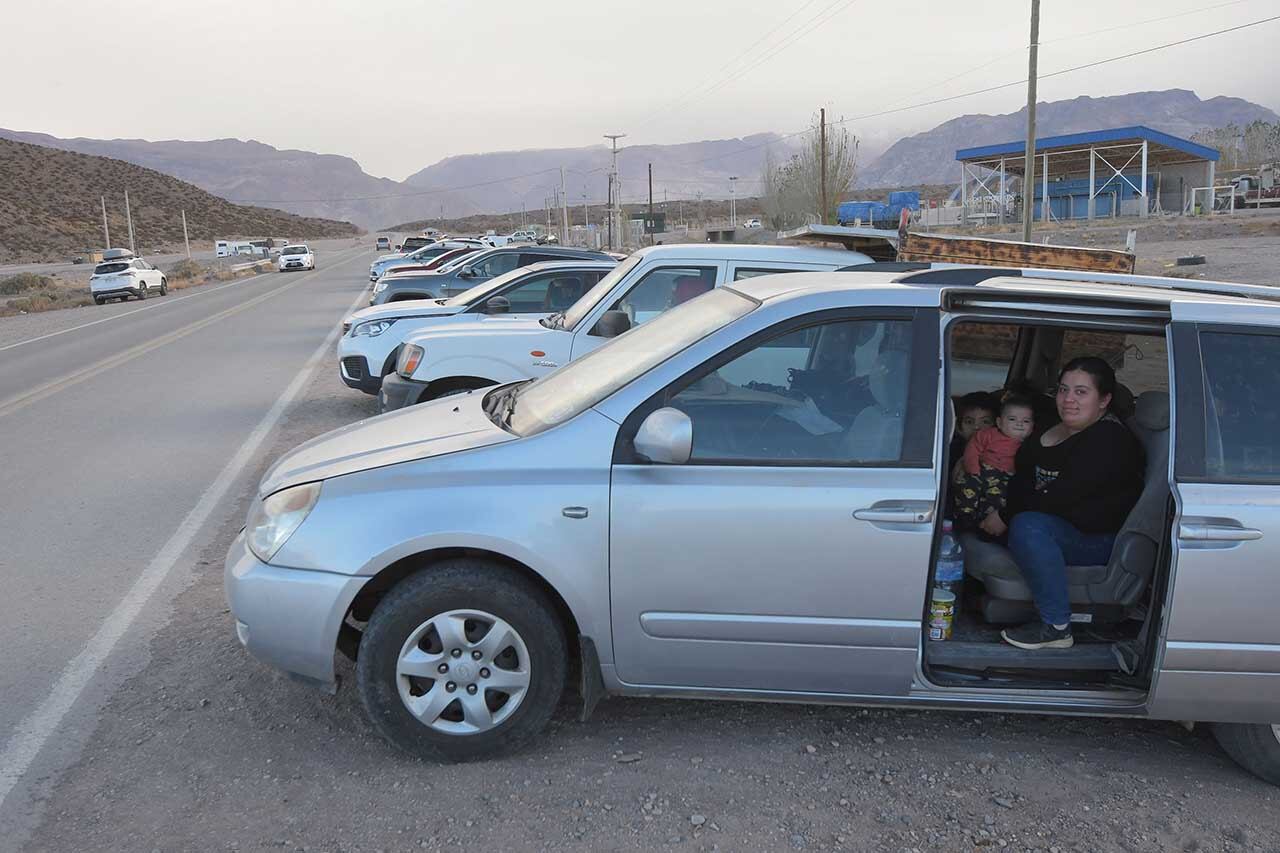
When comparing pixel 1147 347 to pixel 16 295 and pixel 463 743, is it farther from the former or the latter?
pixel 16 295

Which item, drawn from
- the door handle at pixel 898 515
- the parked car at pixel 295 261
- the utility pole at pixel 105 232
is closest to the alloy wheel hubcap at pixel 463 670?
the door handle at pixel 898 515

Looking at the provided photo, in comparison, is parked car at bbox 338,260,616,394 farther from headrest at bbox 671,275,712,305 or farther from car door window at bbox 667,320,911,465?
car door window at bbox 667,320,911,465

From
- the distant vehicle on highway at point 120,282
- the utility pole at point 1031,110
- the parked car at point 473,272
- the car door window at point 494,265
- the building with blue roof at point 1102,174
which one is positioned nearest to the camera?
the parked car at point 473,272

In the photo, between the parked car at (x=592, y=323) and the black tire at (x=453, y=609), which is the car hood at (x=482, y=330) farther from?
the black tire at (x=453, y=609)

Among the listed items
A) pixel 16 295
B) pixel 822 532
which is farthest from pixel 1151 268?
pixel 16 295

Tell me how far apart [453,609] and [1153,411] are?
280 cm

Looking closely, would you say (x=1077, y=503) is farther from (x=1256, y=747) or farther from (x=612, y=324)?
(x=612, y=324)

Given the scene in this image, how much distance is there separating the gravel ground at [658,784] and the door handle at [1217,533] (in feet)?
2.95

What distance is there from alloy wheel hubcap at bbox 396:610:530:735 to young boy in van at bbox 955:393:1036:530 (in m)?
1.94

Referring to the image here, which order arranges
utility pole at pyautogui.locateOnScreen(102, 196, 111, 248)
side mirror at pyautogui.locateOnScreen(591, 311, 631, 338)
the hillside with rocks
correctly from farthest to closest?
the hillside with rocks
utility pole at pyautogui.locateOnScreen(102, 196, 111, 248)
side mirror at pyautogui.locateOnScreen(591, 311, 631, 338)

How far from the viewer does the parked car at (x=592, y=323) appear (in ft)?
25.3

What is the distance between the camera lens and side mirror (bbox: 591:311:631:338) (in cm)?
772

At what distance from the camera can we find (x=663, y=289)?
778cm

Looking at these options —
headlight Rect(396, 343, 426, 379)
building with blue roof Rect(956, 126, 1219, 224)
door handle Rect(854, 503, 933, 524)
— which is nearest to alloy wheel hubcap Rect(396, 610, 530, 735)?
door handle Rect(854, 503, 933, 524)
